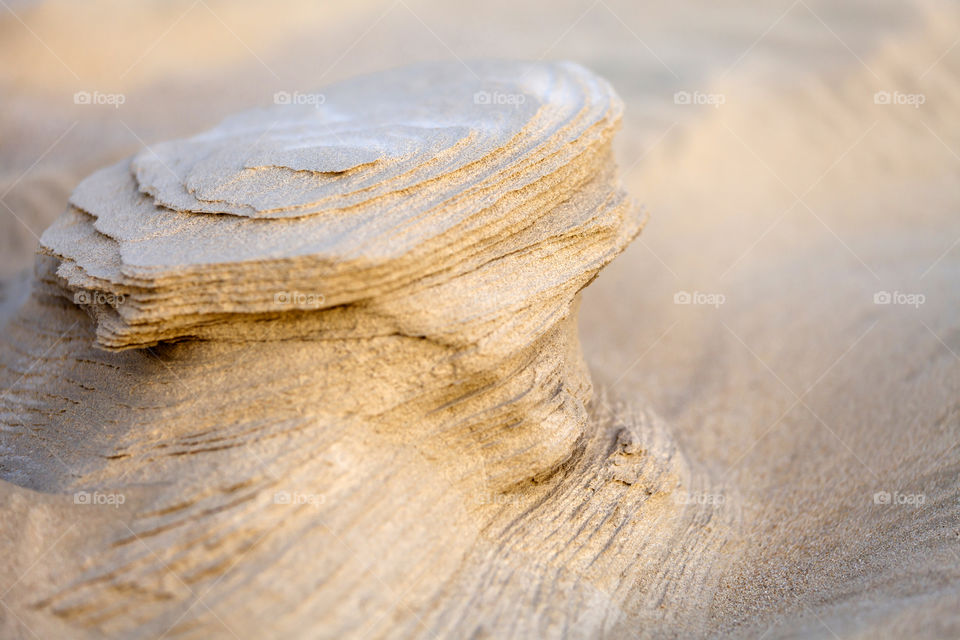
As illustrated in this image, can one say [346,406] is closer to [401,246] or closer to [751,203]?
[401,246]

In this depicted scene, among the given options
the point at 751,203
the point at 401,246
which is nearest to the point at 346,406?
the point at 401,246

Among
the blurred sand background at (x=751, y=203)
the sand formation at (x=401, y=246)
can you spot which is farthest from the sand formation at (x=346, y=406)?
the blurred sand background at (x=751, y=203)

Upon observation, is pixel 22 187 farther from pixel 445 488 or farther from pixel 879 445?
pixel 879 445

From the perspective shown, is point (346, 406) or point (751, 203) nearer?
point (346, 406)

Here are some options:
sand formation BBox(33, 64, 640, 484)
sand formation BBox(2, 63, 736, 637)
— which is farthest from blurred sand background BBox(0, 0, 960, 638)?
sand formation BBox(33, 64, 640, 484)

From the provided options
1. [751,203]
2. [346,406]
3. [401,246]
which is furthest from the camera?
[751,203]

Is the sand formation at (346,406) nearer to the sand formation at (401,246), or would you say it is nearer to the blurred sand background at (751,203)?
the sand formation at (401,246)

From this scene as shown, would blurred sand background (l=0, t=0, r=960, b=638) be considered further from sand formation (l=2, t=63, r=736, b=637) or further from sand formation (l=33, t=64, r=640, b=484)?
sand formation (l=33, t=64, r=640, b=484)

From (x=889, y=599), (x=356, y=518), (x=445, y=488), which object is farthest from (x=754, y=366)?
(x=356, y=518)
